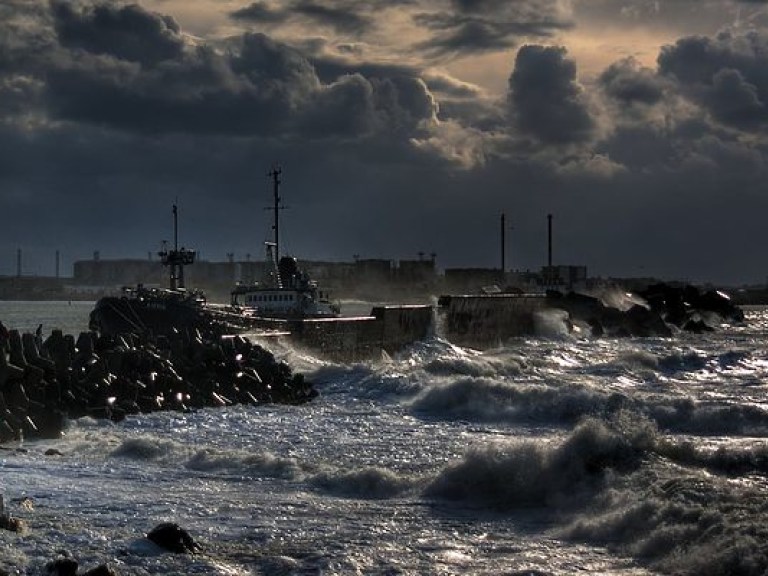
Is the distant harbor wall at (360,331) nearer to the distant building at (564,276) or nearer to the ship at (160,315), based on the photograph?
the ship at (160,315)

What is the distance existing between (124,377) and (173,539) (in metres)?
10.2

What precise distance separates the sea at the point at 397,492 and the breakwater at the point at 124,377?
1.45 feet

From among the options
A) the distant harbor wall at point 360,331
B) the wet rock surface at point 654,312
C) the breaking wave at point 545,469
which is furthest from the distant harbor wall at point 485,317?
the breaking wave at point 545,469

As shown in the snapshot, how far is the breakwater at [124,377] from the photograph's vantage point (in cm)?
1523

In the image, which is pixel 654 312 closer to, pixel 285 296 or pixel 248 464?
pixel 285 296

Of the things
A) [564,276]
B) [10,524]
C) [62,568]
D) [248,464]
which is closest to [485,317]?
[248,464]

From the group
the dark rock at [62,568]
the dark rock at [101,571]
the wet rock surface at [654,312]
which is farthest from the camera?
the wet rock surface at [654,312]

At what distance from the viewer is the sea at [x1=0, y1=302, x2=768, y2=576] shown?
8617 millimetres

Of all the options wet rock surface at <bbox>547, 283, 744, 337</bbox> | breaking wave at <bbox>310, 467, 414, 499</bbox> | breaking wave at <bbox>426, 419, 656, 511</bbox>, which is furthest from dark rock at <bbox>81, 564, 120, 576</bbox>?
wet rock surface at <bbox>547, 283, 744, 337</bbox>

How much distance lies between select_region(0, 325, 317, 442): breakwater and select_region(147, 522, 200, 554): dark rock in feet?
19.0

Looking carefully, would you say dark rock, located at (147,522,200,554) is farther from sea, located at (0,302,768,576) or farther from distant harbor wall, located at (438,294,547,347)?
distant harbor wall, located at (438,294,547,347)

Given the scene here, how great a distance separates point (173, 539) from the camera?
8.61 metres

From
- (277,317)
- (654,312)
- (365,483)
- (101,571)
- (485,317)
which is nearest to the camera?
(101,571)

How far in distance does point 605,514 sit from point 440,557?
215cm
